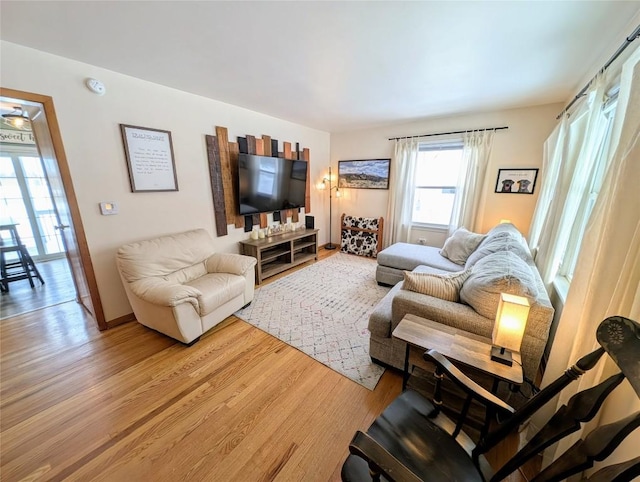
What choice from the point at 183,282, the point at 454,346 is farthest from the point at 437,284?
the point at 183,282

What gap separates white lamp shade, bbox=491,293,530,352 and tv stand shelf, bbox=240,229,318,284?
279 cm

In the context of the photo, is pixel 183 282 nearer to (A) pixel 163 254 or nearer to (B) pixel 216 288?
(A) pixel 163 254

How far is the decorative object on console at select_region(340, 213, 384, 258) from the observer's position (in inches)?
179

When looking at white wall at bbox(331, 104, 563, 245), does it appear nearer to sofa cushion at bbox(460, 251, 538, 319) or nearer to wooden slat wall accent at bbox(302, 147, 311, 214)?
wooden slat wall accent at bbox(302, 147, 311, 214)

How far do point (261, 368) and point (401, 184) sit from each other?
362cm

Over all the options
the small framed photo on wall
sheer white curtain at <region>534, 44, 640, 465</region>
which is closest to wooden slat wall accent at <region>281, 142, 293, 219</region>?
the small framed photo on wall

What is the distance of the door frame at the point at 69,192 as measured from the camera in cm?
185

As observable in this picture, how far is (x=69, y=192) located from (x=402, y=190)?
4287 millimetres

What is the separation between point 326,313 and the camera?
8.64 ft

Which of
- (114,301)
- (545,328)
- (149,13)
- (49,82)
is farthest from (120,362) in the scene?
(545,328)

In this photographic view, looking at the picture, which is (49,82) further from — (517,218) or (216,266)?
(517,218)

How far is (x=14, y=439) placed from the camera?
1394 mm

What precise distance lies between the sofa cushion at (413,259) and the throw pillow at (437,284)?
1.35 meters

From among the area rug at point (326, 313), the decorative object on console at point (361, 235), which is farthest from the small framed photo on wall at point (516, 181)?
the area rug at point (326, 313)
